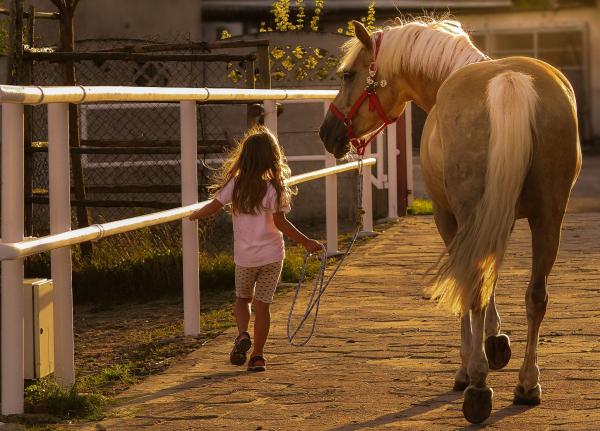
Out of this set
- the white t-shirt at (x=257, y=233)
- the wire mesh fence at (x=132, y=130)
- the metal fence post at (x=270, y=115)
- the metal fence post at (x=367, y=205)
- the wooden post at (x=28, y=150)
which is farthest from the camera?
the wire mesh fence at (x=132, y=130)

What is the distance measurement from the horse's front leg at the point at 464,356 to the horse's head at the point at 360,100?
52.2 inches

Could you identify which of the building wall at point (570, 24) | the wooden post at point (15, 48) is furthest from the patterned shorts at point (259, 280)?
the building wall at point (570, 24)

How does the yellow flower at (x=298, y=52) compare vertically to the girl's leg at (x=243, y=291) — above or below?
above

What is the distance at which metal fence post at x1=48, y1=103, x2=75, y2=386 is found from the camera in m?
5.53

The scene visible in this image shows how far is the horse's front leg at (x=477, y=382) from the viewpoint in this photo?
16.9 feet

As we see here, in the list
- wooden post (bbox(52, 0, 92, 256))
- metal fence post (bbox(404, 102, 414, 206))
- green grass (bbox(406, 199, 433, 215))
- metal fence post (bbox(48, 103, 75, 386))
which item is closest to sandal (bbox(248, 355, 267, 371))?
metal fence post (bbox(48, 103, 75, 386))

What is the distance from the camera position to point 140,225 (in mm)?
6352

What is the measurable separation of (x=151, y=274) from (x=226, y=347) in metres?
2.93

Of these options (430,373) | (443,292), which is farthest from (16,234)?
(430,373)

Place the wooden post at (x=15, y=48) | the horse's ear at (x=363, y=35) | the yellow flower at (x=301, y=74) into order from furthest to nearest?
the yellow flower at (x=301, y=74) < the wooden post at (x=15, y=48) < the horse's ear at (x=363, y=35)

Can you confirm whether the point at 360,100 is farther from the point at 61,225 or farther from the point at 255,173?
the point at 61,225

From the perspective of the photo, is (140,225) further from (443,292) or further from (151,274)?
(151,274)

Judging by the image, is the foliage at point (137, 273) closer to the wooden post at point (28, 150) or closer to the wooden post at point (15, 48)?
the wooden post at point (28, 150)

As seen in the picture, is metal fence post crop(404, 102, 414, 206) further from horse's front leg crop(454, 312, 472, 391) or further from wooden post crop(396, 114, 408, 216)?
horse's front leg crop(454, 312, 472, 391)
